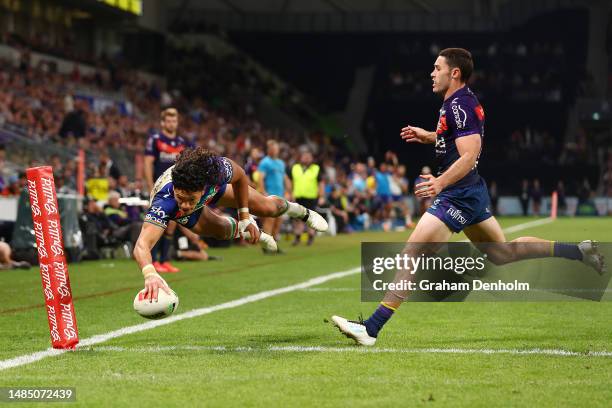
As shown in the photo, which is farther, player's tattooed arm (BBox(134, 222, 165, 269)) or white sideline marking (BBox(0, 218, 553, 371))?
player's tattooed arm (BBox(134, 222, 165, 269))

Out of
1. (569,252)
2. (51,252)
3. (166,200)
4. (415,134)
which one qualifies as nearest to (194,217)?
(166,200)

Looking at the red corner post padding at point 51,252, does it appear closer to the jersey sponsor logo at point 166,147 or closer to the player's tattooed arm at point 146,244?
the player's tattooed arm at point 146,244

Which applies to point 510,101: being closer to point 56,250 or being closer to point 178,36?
point 178,36

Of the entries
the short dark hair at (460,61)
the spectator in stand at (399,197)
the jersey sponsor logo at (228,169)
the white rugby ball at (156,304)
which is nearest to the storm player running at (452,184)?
the short dark hair at (460,61)

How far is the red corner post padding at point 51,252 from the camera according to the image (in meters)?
7.80

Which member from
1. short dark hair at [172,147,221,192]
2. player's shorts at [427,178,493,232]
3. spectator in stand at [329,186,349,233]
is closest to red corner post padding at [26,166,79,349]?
short dark hair at [172,147,221,192]

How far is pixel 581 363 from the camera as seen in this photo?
7148 mm

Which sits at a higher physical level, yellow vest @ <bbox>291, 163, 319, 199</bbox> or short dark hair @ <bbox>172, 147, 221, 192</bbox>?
short dark hair @ <bbox>172, 147, 221, 192</bbox>

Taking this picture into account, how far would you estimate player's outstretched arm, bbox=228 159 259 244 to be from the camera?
9125 millimetres

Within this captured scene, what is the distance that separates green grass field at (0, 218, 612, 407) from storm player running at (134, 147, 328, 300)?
74cm

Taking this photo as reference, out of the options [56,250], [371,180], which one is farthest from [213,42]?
[56,250]

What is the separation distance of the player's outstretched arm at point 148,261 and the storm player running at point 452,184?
1.32 m

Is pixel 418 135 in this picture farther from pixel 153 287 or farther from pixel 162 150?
pixel 162 150

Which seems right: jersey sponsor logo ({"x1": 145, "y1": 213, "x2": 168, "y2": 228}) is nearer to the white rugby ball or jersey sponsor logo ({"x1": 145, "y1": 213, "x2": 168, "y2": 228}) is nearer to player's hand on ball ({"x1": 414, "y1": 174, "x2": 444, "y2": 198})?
the white rugby ball
